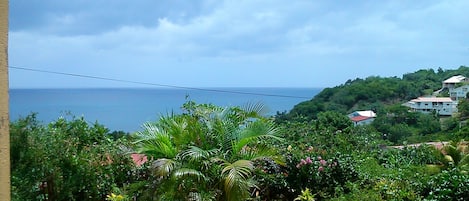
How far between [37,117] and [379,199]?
3013 mm

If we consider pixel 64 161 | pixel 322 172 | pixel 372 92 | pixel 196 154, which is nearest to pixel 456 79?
pixel 372 92

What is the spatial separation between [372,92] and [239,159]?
8.67 ft

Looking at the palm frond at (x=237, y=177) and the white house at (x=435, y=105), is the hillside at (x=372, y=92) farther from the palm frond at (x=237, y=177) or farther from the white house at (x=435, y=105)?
the palm frond at (x=237, y=177)

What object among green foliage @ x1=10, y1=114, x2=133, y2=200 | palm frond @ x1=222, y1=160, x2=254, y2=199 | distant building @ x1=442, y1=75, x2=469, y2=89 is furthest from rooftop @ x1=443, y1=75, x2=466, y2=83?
green foliage @ x1=10, y1=114, x2=133, y2=200

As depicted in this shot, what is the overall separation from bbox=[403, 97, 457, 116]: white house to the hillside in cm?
19

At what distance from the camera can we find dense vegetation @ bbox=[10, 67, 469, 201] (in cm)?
358

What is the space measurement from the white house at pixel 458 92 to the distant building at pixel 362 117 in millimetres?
1030

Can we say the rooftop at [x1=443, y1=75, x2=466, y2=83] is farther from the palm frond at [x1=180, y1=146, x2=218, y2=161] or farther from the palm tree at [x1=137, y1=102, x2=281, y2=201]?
the palm frond at [x1=180, y1=146, x2=218, y2=161]

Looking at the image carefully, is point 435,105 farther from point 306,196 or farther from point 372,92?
point 306,196

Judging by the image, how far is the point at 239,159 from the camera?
392 cm

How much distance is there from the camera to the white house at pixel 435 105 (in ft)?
17.3

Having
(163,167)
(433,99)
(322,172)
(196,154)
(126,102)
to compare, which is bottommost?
(322,172)

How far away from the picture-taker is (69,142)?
3.67 metres

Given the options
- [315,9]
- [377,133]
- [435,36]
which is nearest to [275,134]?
[377,133]
